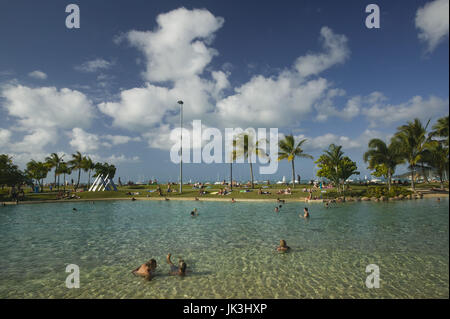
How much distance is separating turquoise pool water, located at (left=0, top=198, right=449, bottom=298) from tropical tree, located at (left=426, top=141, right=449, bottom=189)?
0.62 meters

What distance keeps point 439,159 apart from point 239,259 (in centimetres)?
903

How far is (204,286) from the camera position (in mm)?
8172

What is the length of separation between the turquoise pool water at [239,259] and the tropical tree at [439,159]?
2.03 feet

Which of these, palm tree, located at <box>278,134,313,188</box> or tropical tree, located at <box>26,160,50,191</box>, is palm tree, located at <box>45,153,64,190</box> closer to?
tropical tree, located at <box>26,160,50,191</box>

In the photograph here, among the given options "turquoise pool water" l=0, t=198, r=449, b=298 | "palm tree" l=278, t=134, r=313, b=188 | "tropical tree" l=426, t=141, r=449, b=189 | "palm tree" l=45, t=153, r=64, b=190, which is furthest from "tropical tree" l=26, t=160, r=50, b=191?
"tropical tree" l=426, t=141, r=449, b=189

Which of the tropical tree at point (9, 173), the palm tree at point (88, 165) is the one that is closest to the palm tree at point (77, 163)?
the palm tree at point (88, 165)

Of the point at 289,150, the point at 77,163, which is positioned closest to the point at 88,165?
the point at 77,163

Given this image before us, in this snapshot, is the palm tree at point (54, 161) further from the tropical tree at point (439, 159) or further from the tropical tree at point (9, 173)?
the tropical tree at point (439, 159)

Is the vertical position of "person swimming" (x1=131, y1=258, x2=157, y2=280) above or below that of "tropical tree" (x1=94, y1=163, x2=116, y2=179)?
below

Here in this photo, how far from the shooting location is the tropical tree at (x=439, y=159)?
11.6 ft

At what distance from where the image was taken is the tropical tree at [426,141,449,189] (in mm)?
3533

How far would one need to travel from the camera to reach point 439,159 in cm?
383
